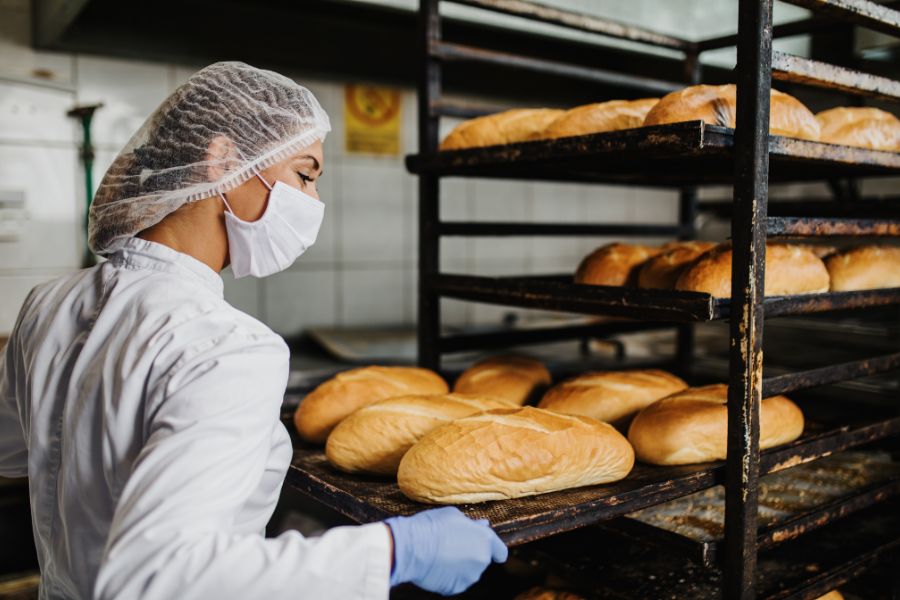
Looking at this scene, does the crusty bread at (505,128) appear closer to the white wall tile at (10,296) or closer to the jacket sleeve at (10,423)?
the jacket sleeve at (10,423)

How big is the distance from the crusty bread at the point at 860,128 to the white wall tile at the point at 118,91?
2.36m

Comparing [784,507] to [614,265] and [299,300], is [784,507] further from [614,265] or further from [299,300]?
[299,300]

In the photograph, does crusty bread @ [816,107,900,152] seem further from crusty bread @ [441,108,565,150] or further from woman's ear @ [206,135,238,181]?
woman's ear @ [206,135,238,181]

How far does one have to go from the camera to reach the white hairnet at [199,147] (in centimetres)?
110

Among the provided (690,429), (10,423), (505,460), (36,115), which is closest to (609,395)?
(690,429)

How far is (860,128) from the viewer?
1.64 metres

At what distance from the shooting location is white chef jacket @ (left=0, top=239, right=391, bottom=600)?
2.73ft

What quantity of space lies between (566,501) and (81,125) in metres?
2.51

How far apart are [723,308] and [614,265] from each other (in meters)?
0.54

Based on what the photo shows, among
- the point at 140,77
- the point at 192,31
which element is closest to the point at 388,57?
the point at 192,31

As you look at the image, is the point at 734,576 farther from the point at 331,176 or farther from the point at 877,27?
the point at 331,176

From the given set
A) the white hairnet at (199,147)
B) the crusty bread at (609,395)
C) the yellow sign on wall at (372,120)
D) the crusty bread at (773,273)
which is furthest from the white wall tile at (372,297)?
the white hairnet at (199,147)

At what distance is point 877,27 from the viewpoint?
1.53m

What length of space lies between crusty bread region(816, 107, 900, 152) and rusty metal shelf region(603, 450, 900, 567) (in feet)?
2.47
